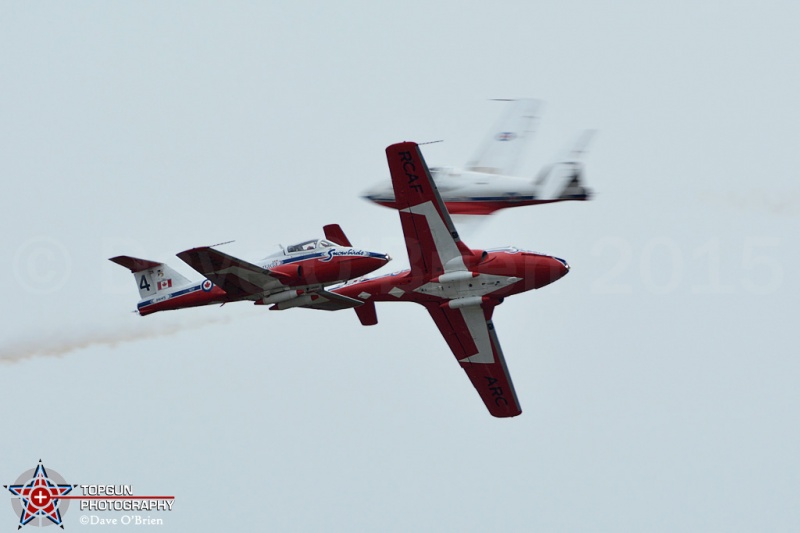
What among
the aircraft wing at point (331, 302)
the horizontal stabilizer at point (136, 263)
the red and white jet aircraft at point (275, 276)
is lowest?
the aircraft wing at point (331, 302)

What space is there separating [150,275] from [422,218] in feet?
35.3

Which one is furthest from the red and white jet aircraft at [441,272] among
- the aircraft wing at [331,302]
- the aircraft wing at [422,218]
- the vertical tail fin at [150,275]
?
the vertical tail fin at [150,275]

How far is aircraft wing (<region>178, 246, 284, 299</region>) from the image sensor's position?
44.2 m

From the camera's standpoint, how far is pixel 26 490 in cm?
4634

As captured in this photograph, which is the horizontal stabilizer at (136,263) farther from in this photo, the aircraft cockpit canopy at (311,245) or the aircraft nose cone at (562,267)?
the aircraft nose cone at (562,267)

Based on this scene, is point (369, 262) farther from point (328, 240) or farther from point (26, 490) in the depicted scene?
point (26, 490)

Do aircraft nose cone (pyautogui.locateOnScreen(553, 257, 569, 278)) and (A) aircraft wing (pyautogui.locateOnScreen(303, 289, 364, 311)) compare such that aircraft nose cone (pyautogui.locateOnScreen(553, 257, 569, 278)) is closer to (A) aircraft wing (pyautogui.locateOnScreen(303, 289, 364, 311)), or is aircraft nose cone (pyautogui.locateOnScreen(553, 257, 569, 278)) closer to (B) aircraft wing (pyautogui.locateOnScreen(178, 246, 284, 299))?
(A) aircraft wing (pyautogui.locateOnScreen(303, 289, 364, 311))

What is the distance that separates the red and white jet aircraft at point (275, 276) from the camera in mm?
45062

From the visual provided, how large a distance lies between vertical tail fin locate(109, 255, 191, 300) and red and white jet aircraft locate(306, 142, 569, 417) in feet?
17.4

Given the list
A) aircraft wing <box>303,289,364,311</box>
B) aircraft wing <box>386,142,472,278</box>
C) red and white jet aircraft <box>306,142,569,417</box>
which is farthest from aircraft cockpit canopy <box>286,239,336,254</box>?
aircraft wing <box>386,142,472,278</box>

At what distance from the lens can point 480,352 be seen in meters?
48.7

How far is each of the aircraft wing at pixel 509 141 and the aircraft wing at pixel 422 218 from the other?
10.7 metres

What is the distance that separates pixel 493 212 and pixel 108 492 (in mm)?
17908

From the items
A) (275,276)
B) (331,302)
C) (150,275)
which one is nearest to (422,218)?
(331,302)
